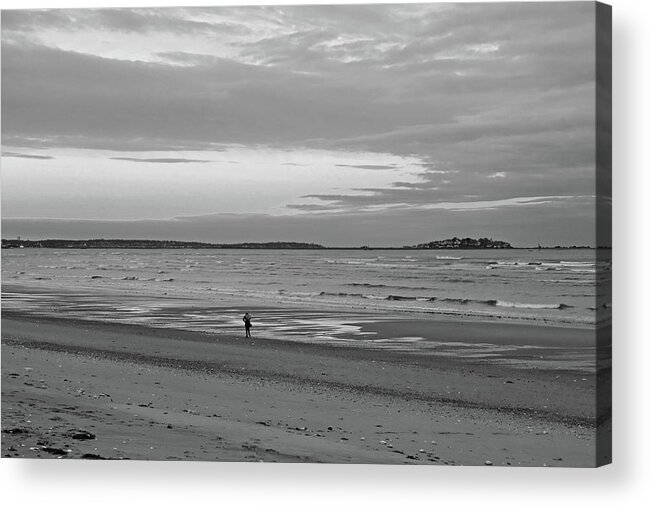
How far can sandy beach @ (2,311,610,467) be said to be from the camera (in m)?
5.98

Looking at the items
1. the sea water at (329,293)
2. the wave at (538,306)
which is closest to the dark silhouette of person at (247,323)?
the sea water at (329,293)

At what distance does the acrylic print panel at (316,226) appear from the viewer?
599 cm

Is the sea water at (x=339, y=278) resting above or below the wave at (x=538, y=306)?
above

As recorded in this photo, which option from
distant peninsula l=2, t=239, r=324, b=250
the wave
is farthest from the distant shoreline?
the wave

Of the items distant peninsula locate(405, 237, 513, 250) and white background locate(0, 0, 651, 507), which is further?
distant peninsula locate(405, 237, 513, 250)

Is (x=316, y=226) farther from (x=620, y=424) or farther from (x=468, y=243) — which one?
(x=620, y=424)

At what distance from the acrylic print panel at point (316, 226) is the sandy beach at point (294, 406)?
16 millimetres

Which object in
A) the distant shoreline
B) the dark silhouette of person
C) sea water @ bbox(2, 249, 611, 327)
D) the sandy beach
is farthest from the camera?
the dark silhouette of person

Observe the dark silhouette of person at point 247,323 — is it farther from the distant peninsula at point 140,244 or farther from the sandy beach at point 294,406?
the distant peninsula at point 140,244

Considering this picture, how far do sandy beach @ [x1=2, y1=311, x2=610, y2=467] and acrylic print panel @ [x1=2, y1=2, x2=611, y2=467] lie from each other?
16 mm

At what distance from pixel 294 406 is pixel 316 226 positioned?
4.16 feet

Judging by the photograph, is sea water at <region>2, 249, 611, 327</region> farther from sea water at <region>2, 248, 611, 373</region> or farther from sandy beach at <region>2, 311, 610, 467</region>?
sandy beach at <region>2, 311, 610, 467</region>

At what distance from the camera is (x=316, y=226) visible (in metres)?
6.45

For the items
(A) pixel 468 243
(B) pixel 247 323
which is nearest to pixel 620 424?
→ (A) pixel 468 243
